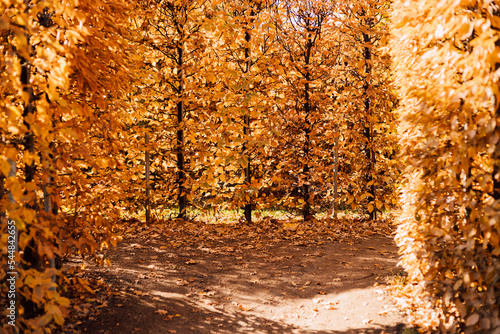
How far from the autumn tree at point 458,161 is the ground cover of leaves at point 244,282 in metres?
0.92

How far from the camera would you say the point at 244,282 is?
18.2ft

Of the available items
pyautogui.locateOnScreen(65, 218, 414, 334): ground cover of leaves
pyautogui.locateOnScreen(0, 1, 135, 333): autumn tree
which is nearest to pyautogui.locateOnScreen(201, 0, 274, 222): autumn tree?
pyautogui.locateOnScreen(65, 218, 414, 334): ground cover of leaves

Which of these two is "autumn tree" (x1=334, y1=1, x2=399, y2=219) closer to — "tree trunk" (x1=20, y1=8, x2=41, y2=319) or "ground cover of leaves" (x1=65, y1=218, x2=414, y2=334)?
"ground cover of leaves" (x1=65, y1=218, x2=414, y2=334)

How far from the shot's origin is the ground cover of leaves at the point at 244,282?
4254mm

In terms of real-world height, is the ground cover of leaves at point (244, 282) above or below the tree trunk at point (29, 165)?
below

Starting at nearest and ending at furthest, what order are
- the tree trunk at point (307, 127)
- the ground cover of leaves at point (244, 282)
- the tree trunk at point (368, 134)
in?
the ground cover of leaves at point (244, 282) < the tree trunk at point (307, 127) < the tree trunk at point (368, 134)

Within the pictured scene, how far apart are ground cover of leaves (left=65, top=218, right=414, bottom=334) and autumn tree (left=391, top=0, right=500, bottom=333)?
92 centimetres

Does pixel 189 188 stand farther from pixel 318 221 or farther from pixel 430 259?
pixel 430 259

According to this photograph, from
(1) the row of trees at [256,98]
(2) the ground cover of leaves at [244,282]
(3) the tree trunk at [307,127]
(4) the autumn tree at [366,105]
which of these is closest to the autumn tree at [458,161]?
(2) the ground cover of leaves at [244,282]

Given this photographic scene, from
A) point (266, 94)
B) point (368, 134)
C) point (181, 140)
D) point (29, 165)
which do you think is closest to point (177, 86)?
point (181, 140)

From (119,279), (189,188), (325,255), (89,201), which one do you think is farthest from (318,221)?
(89,201)

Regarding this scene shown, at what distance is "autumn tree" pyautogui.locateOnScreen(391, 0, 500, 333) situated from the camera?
2.55 metres

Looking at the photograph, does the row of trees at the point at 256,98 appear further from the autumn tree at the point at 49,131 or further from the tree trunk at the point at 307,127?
the autumn tree at the point at 49,131

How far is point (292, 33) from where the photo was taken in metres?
8.64
